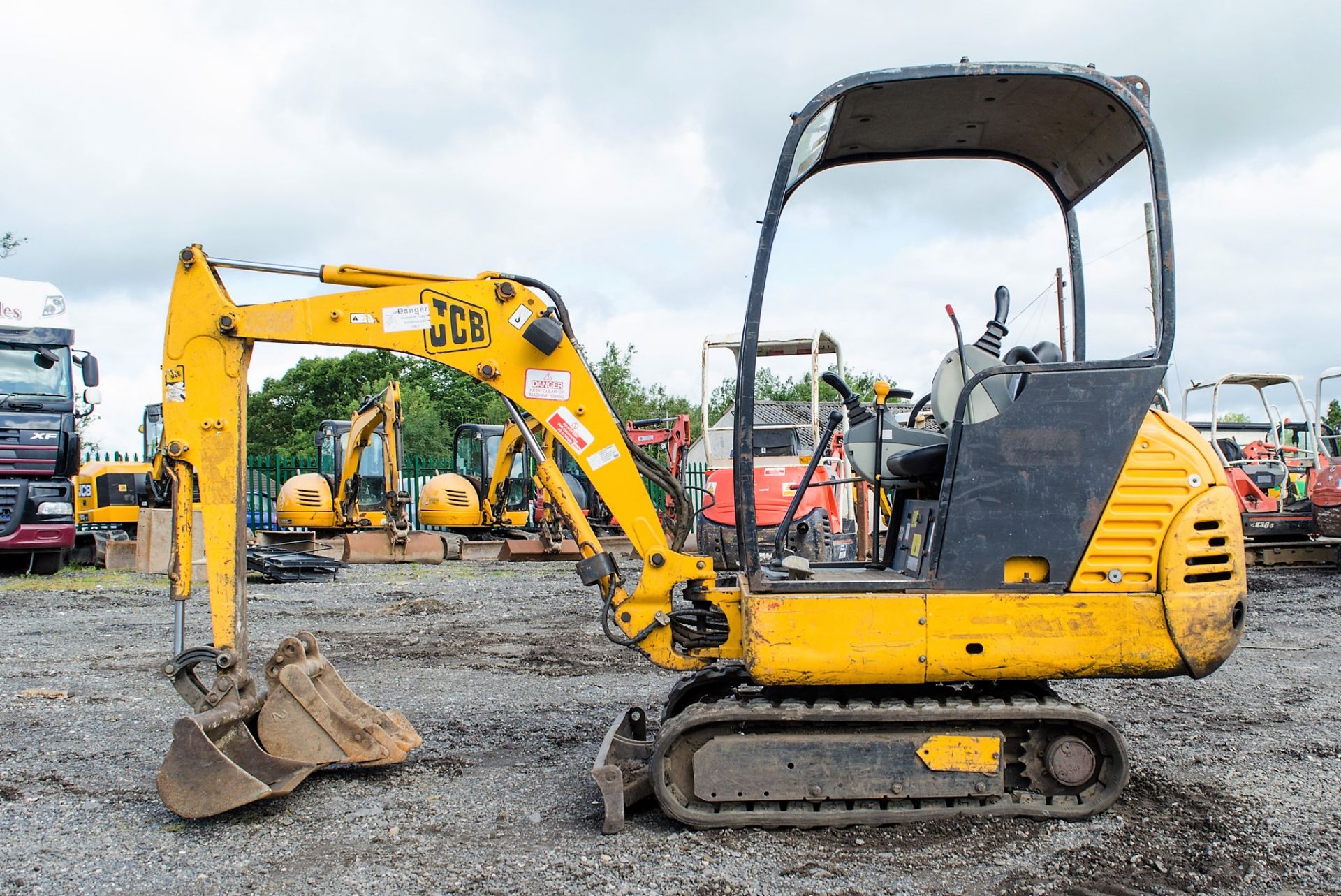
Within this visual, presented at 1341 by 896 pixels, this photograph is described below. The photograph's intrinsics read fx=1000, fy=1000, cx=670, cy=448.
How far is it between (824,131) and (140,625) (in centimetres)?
772

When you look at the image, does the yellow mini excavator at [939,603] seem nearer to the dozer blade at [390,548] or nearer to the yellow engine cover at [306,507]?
the dozer blade at [390,548]

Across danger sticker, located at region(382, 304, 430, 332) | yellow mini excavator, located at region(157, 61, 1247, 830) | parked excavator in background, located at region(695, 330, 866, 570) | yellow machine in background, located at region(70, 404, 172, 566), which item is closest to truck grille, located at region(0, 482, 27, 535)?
yellow machine in background, located at region(70, 404, 172, 566)

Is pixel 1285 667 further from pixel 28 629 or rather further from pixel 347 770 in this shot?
pixel 28 629

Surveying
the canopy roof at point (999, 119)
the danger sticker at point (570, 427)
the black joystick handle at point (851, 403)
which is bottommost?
the danger sticker at point (570, 427)

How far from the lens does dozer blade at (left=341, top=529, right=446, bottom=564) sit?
1477 centimetres

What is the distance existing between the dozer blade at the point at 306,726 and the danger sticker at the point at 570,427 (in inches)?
57.1

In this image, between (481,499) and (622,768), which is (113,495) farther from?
(622,768)

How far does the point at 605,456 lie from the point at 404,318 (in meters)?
1.02

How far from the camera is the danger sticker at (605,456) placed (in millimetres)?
4277

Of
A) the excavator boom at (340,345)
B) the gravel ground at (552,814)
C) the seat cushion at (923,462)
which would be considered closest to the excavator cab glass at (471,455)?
the gravel ground at (552,814)

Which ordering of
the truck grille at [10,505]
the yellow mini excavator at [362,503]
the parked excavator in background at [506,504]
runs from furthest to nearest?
the parked excavator in background at [506,504]
the yellow mini excavator at [362,503]
the truck grille at [10,505]

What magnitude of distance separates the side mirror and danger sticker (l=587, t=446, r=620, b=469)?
440 inches

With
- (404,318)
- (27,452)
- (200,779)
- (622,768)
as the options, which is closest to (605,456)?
(404,318)

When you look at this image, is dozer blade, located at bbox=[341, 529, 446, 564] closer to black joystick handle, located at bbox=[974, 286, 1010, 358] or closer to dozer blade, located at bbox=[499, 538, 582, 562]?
dozer blade, located at bbox=[499, 538, 582, 562]
